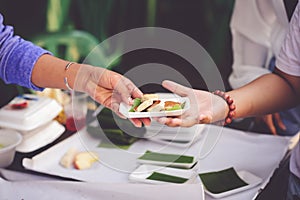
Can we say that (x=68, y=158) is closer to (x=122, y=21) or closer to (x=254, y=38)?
(x=254, y=38)

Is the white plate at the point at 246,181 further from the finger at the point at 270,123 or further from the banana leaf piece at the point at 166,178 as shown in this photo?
the finger at the point at 270,123

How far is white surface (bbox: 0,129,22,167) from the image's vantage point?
1.24 meters

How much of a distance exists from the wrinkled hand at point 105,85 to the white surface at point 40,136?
0.25 m

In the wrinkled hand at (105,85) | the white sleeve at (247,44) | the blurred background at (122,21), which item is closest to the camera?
the wrinkled hand at (105,85)

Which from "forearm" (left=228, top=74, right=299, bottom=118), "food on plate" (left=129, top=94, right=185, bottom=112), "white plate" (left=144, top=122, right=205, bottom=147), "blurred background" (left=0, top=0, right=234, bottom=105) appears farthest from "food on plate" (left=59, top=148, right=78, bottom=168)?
Result: "blurred background" (left=0, top=0, right=234, bottom=105)

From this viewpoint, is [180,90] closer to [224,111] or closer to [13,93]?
[224,111]

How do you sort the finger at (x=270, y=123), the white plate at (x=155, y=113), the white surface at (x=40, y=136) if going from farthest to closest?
the finger at (x=270, y=123)
the white surface at (x=40, y=136)
the white plate at (x=155, y=113)

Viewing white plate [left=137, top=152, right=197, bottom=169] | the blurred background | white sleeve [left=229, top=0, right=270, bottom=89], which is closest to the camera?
white plate [left=137, top=152, right=197, bottom=169]

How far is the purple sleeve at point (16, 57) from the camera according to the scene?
4.01 ft

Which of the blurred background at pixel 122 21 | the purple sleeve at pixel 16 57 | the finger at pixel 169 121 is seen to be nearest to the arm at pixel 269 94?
the finger at pixel 169 121

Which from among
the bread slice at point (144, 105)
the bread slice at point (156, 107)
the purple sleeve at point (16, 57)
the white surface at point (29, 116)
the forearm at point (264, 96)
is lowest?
the white surface at point (29, 116)

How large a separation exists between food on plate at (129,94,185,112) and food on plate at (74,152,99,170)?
30 centimetres

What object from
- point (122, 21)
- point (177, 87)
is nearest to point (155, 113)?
Result: point (177, 87)

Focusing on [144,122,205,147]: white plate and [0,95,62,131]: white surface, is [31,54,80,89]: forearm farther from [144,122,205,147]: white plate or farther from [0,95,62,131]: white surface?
[144,122,205,147]: white plate
